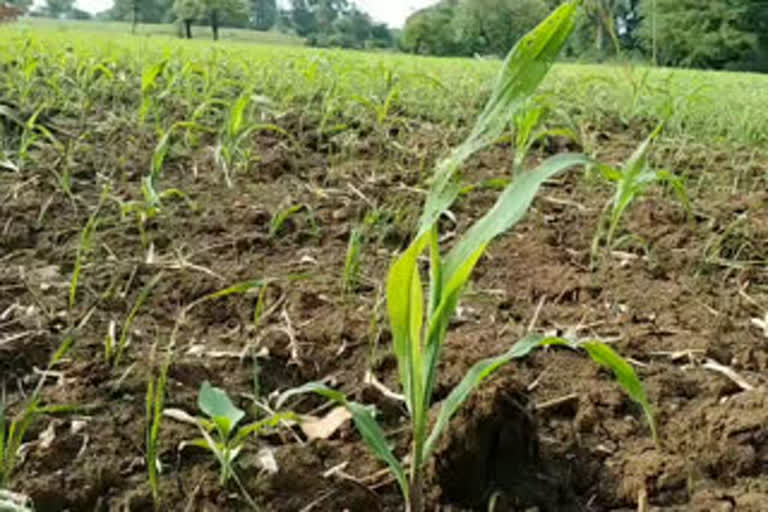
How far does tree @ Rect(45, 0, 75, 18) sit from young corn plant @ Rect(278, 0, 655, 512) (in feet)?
261

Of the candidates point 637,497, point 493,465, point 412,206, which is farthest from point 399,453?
point 412,206

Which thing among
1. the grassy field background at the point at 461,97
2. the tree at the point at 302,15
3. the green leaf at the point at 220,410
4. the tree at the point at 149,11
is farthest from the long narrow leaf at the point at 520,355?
the tree at the point at 302,15

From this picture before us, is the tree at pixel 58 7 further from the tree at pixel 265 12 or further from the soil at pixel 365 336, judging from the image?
the soil at pixel 365 336

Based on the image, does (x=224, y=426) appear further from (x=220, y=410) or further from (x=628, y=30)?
(x=628, y=30)

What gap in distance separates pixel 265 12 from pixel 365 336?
90970mm

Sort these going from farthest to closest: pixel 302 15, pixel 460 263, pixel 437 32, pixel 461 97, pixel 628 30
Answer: pixel 302 15 → pixel 437 32 → pixel 461 97 → pixel 628 30 → pixel 460 263

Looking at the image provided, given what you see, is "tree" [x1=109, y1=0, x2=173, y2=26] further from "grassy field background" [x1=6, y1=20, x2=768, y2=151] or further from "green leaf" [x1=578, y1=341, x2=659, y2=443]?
"green leaf" [x1=578, y1=341, x2=659, y2=443]

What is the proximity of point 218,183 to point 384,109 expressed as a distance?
66 centimetres

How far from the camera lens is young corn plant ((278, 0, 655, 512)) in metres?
0.74

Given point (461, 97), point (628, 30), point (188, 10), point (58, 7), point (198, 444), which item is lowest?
point (198, 444)

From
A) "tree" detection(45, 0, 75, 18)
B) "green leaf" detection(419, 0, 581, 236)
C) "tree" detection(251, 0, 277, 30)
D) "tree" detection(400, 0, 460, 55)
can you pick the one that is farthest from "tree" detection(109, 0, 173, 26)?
"green leaf" detection(419, 0, 581, 236)

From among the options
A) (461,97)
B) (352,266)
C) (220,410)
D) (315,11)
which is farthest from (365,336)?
(315,11)

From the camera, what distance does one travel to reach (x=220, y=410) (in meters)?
0.87

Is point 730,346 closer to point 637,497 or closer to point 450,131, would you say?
point 637,497
